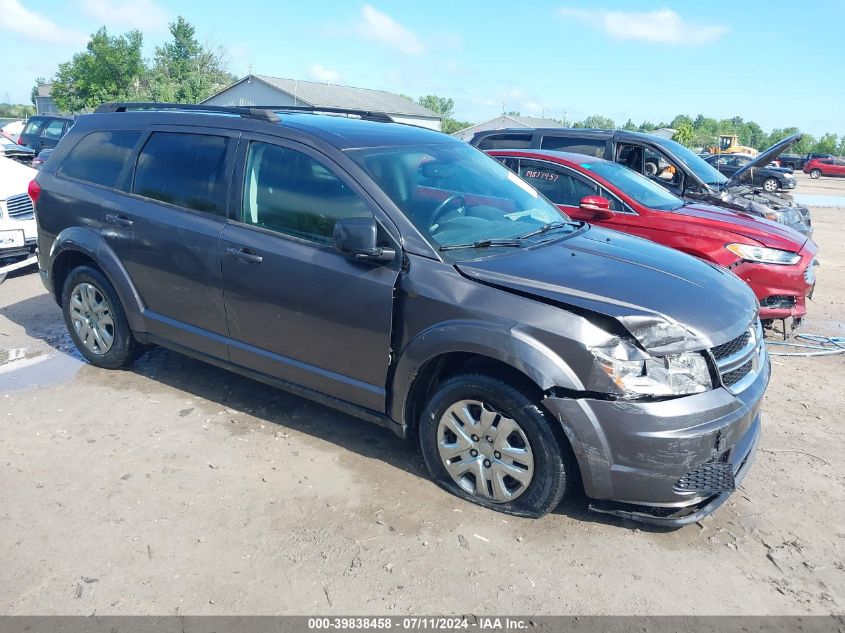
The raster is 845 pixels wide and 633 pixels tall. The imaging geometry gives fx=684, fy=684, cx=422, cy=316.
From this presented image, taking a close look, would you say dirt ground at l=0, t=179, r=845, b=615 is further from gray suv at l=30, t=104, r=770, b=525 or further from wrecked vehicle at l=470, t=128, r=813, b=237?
wrecked vehicle at l=470, t=128, r=813, b=237

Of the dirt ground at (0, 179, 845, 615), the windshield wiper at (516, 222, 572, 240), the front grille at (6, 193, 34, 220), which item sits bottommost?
the dirt ground at (0, 179, 845, 615)

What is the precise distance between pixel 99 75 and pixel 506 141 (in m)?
58.5

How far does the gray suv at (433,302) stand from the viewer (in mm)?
3146

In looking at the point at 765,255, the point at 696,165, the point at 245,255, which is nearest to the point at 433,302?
the point at 245,255

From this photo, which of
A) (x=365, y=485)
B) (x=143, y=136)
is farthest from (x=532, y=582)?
(x=143, y=136)

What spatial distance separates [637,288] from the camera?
11.2 feet

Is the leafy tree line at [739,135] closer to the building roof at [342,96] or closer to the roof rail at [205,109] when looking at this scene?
the building roof at [342,96]

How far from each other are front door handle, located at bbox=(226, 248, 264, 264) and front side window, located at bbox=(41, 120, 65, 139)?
19991 mm

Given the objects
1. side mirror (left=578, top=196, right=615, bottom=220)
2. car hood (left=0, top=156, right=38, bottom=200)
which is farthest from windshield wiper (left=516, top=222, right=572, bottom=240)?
car hood (left=0, top=156, right=38, bottom=200)

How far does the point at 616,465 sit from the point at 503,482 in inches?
23.7

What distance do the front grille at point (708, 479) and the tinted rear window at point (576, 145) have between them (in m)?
6.72

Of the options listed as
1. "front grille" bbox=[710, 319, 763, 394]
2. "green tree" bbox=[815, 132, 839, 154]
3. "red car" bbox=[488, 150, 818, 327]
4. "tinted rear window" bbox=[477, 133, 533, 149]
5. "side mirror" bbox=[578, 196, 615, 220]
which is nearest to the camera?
"front grille" bbox=[710, 319, 763, 394]

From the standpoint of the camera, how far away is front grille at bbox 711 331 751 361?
3.28 metres

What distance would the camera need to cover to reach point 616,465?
3.16 m
